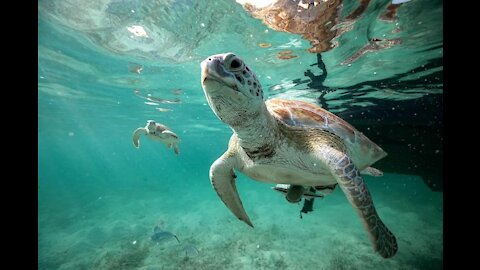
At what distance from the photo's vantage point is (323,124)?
3.43 meters

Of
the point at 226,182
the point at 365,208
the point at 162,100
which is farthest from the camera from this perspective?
the point at 162,100

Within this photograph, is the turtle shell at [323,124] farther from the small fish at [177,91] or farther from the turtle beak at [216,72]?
the small fish at [177,91]

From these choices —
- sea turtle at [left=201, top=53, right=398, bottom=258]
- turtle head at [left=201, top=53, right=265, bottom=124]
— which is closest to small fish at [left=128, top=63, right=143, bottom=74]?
sea turtle at [left=201, top=53, right=398, bottom=258]

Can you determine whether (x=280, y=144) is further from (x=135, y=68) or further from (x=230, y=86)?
(x=135, y=68)

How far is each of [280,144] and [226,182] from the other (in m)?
1.22

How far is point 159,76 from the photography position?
12.7m

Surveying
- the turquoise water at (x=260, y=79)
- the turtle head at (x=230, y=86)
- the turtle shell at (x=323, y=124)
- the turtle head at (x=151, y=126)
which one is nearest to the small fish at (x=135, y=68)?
the turquoise water at (x=260, y=79)

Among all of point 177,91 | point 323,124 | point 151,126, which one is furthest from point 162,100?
point 323,124

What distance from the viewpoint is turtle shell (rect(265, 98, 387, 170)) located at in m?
3.30

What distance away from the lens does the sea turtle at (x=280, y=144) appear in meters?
2.22

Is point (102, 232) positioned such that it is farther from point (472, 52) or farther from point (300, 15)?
point (472, 52)

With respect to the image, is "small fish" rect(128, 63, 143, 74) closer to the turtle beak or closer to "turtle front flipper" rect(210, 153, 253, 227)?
"turtle front flipper" rect(210, 153, 253, 227)

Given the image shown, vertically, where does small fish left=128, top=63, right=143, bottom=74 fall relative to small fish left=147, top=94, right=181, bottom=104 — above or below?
above

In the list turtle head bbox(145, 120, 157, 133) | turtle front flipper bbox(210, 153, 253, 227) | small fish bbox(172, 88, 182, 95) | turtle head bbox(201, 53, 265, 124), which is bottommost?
turtle front flipper bbox(210, 153, 253, 227)
